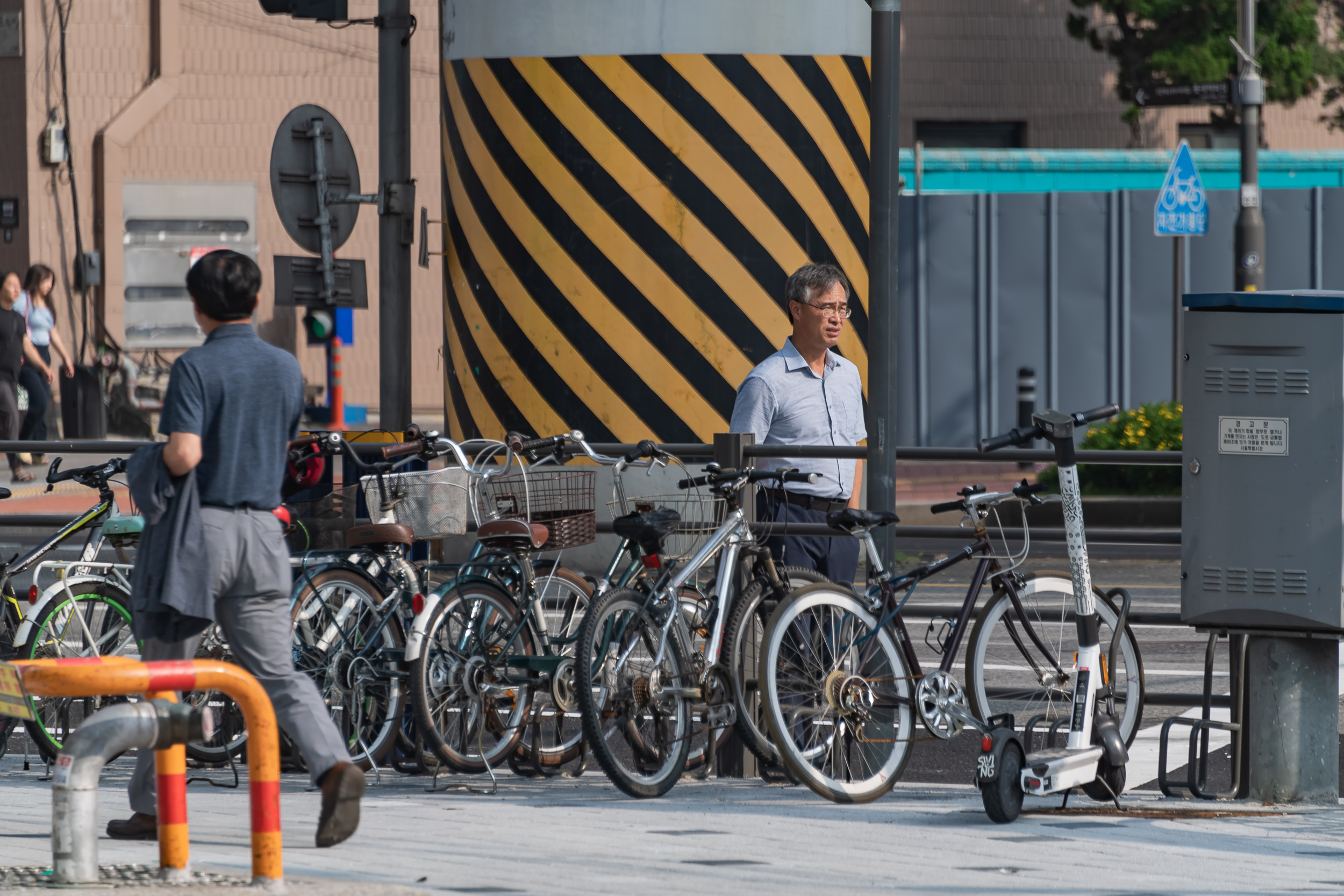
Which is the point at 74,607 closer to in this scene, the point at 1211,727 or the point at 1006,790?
the point at 1006,790

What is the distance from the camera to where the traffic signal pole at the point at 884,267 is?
6598 mm

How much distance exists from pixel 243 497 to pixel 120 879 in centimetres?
109

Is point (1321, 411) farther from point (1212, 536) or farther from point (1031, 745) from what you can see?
point (1031, 745)

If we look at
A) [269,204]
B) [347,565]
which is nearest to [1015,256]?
[269,204]

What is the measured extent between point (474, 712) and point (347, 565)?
0.71 meters

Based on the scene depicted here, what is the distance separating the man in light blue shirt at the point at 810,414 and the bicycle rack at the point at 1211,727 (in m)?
1.31

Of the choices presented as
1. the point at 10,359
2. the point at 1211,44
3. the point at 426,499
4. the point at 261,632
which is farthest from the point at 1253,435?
the point at 1211,44

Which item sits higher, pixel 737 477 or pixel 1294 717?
pixel 737 477

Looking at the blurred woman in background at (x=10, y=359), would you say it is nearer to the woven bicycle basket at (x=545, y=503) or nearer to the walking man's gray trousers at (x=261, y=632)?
the woven bicycle basket at (x=545, y=503)

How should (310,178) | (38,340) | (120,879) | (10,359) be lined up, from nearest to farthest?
(120,879) < (310,178) < (10,359) < (38,340)

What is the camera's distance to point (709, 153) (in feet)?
31.7

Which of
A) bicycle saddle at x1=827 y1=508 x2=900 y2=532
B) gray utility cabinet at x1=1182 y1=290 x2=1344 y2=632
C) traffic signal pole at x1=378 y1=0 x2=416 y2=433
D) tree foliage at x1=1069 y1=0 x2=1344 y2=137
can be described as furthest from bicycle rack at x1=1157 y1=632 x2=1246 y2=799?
tree foliage at x1=1069 y1=0 x2=1344 y2=137

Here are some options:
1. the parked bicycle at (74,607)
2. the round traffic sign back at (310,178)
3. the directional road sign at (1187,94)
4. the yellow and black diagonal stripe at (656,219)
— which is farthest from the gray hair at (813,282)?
the directional road sign at (1187,94)

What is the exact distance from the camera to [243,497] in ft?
17.1
